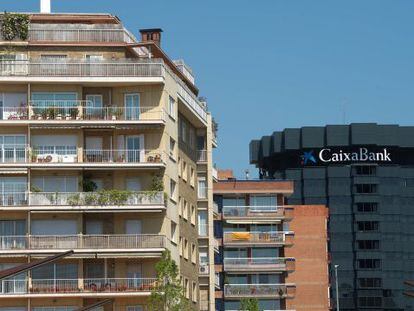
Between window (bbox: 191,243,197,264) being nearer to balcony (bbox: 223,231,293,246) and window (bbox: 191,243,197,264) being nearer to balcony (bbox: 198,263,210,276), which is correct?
balcony (bbox: 198,263,210,276)

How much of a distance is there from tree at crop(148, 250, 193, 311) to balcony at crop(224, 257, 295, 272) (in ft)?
283

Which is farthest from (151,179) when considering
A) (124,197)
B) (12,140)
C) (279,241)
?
(279,241)

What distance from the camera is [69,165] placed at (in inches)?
4176

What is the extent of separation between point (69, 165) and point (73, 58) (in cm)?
791

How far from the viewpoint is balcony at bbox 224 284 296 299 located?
615ft

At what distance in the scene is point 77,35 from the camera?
110m

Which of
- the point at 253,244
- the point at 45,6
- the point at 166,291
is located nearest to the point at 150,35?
the point at 45,6

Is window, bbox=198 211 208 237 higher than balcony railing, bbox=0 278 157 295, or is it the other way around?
window, bbox=198 211 208 237

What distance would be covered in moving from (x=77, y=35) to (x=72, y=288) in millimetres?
18000

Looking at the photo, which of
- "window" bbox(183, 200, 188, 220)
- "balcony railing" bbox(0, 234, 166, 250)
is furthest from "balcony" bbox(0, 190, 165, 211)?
"window" bbox(183, 200, 188, 220)

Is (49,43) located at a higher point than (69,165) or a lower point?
higher

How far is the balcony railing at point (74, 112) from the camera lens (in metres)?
107

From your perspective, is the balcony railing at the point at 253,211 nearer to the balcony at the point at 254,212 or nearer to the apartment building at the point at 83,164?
the balcony at the point at 254,212

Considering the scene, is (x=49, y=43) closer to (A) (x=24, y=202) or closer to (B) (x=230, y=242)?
(A) (x=24, y=202)
